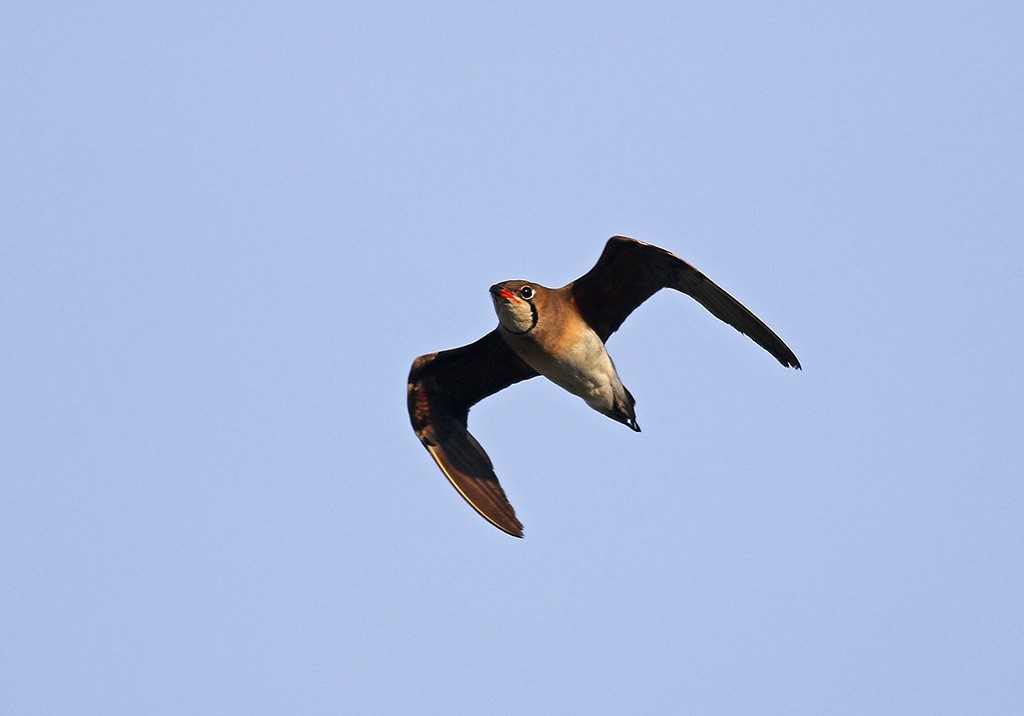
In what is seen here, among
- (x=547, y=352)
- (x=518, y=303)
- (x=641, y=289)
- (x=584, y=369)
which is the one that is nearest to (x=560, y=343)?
(x=547, y=352)

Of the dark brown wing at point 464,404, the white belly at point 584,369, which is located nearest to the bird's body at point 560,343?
the white belly at point 584,369

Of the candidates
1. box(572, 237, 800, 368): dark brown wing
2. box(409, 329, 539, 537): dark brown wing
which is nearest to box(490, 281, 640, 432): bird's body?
box(572, 237, 800, 368): dark brown wing

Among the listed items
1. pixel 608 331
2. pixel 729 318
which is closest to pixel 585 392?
pixel 608 331

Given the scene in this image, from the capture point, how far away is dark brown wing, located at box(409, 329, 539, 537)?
46.5 feet

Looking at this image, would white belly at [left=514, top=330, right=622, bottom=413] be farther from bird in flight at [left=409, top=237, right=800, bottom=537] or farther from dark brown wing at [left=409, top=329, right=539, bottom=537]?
dark brown wing at [left=409, top=329, right=539, bottom=537]

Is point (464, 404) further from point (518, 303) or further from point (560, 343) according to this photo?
point (518, 303)

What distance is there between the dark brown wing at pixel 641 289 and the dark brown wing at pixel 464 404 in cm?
100

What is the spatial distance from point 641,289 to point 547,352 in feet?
3.71

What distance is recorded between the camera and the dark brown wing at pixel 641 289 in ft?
42.3

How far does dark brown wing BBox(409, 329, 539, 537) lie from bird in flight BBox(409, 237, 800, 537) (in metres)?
0.01

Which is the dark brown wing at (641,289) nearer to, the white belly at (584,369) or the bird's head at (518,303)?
the white belly at (584,369)

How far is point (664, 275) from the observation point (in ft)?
44.1

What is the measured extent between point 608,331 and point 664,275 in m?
0.91

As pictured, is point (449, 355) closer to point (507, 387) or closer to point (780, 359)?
point (507, 387)
